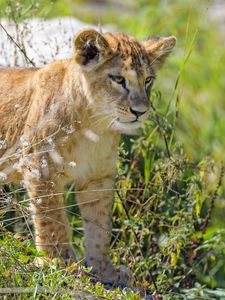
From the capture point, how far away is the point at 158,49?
5.75 m

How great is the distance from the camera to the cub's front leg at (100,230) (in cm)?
568

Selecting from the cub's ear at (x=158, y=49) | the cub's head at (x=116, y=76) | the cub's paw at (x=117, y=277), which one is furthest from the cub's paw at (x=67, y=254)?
the cub's ear at (x=158, y=49)

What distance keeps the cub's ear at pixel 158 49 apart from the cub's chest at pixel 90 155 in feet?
1.39

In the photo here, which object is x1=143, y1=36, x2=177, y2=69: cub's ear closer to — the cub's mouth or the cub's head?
the cub's head

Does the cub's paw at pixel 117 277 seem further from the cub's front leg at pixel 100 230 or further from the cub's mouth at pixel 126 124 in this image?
the cub's mouth at pixel 126 124

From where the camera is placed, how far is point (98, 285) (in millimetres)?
4707

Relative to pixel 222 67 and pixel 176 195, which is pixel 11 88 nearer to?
pixel 176 195

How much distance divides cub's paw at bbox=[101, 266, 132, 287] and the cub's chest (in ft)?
→ 1.54

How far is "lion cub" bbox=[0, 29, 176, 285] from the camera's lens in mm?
5395

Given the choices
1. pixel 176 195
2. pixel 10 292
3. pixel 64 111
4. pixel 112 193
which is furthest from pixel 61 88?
pixel 10 292

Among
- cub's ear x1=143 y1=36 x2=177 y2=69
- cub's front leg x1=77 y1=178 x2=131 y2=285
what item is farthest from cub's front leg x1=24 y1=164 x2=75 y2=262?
cub's ear x1=143 y1=36 x2=177 y2=69

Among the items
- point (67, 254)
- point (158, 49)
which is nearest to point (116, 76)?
point (158, 49)

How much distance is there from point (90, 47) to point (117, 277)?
1.13 meters

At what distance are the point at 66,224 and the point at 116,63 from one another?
80 cm
